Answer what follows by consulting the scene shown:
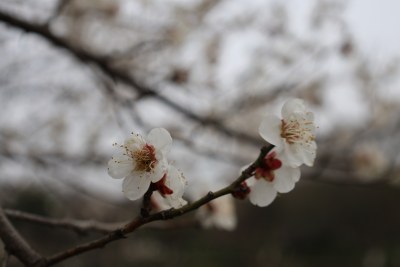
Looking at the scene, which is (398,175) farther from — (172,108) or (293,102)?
(293,102)

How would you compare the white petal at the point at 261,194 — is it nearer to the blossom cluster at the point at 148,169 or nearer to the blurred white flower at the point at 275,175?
the blurred white flower at the point at 275,175

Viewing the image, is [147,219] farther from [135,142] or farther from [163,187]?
[135,142]

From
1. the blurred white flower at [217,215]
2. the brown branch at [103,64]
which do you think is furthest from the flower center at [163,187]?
the brown branch at [103,64]

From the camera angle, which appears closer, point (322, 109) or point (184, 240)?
point (322, 109)

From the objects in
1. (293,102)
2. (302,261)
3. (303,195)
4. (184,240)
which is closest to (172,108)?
(293,102)

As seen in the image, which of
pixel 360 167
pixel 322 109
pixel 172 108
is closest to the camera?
pixel 172 108

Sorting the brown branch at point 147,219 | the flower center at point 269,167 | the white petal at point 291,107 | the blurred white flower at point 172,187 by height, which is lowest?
the brown branch at point 147,219

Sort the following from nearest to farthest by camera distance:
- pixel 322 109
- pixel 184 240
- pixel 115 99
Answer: pixel 115 99, pixel 322 109, pixel 184 240

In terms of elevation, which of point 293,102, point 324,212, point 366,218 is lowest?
point 293,102
